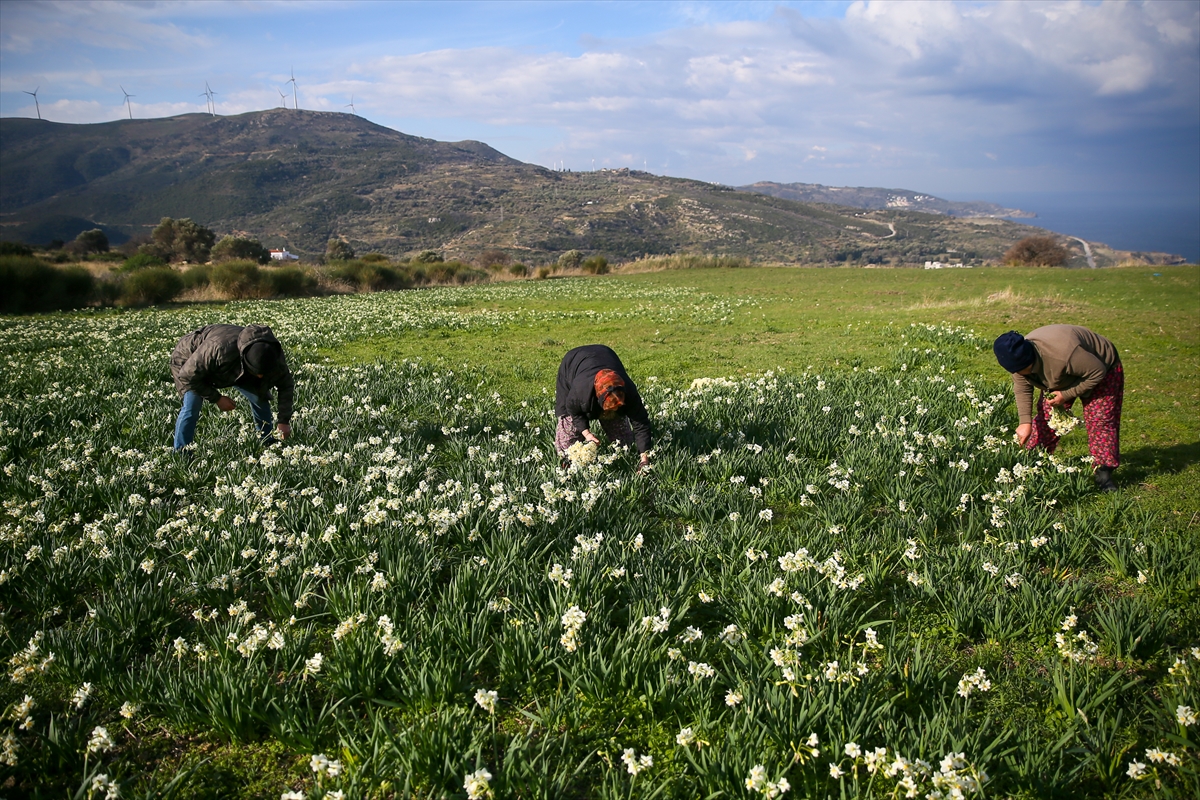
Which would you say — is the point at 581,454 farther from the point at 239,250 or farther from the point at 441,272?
the point at 239,250

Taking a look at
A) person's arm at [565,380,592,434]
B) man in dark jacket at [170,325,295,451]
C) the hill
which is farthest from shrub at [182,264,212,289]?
the hill

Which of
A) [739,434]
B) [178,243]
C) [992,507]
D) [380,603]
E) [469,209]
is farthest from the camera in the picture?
[469,209]

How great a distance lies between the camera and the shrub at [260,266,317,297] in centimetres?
3139

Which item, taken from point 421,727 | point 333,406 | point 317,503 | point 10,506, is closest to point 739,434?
point 317,503

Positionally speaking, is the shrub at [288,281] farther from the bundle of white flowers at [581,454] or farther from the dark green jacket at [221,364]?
the bundle of white flowers at [581,454]

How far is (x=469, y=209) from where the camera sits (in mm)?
116812

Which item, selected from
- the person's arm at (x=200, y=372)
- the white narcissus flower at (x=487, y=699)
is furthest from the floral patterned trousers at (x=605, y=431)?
the person's arm at (x=200, y=372)

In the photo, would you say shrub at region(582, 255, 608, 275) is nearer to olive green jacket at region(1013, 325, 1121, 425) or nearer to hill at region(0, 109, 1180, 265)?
hill at region(0, 109, 1180, 265)

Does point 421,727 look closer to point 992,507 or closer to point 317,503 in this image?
point 317,503

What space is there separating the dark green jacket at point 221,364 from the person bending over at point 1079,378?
684 centimetres

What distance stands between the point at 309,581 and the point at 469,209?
121183mm

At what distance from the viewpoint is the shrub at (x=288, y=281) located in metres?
31.4

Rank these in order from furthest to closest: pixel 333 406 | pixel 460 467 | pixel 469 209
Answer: pixel 469 209 < pixel 333 406 < pixel 460 467

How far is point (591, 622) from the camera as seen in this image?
3.31 meters
